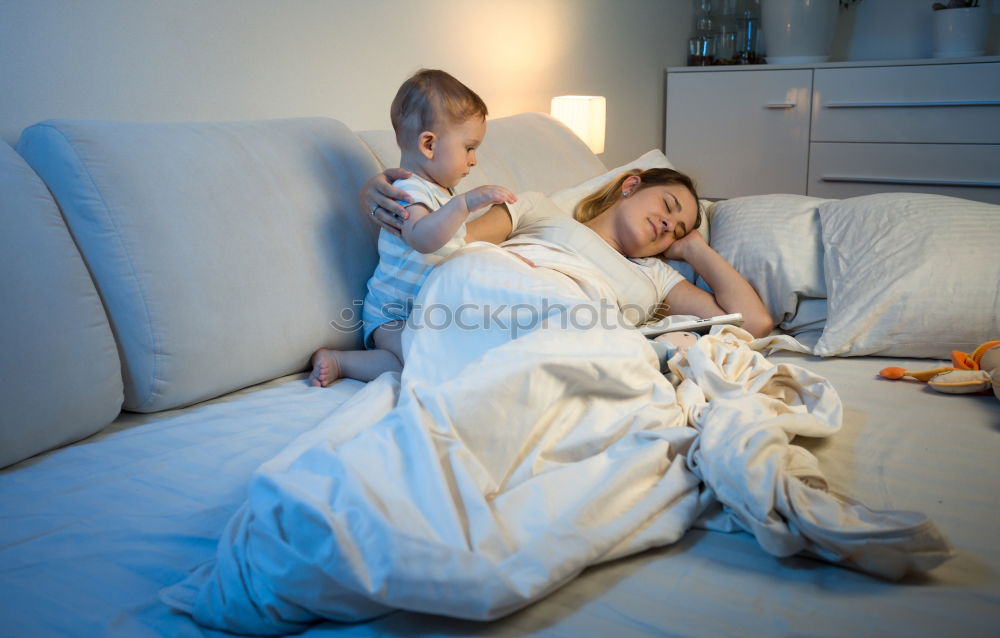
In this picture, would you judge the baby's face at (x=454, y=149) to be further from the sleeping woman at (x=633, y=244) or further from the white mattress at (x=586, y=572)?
the white mattress at (x=586, y=572)

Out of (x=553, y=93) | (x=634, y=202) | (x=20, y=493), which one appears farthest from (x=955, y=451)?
(x=553, y=93)

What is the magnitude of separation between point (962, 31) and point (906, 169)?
1.79ft

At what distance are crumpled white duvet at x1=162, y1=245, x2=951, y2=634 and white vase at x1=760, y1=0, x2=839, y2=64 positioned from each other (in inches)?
97.3

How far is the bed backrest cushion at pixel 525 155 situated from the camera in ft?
5.88

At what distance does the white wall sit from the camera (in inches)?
55.5

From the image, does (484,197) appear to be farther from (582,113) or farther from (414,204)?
(582,113)

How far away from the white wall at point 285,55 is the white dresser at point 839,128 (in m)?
0.48

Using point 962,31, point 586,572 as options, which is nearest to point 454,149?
point 586,572

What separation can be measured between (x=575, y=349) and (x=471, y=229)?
645mm

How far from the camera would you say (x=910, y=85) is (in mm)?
3049

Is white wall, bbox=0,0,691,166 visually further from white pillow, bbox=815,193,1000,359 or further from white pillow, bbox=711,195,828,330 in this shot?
white pillow, bbox=815,193,1000,359

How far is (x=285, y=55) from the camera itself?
185 centimetres

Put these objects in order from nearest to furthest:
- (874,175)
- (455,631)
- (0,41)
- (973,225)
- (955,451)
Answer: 1. (455,631)
2. (955,451)
3. (0,41)
4. (973,225)
5. (874,175)

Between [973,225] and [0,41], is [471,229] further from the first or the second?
[973,225]
